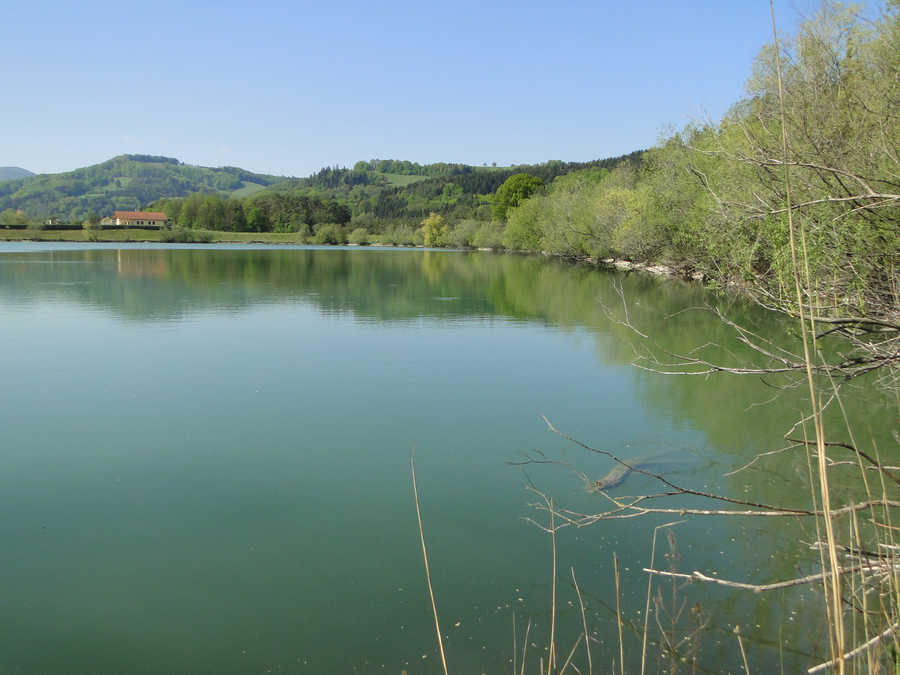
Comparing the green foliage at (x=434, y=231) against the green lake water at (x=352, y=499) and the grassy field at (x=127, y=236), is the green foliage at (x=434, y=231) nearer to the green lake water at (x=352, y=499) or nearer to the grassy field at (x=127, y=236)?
the grassy field at (x=127, y=236)

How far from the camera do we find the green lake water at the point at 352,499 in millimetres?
4473

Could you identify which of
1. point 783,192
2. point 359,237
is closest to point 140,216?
point 359,237

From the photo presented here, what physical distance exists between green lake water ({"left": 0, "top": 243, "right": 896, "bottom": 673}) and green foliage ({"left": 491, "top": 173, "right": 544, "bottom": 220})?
82.7m

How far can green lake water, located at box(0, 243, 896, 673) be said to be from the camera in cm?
447

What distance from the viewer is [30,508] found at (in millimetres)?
6387

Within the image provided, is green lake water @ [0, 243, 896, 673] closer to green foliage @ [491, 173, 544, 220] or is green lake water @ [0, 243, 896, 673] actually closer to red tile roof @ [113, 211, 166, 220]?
green foliage @ [491, 173, 544, 220]

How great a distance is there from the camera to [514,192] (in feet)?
330

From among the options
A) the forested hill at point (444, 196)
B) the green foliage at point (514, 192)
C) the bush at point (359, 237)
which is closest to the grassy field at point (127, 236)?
the bush at point (359, 237)

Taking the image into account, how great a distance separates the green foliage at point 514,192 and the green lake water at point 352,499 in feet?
271

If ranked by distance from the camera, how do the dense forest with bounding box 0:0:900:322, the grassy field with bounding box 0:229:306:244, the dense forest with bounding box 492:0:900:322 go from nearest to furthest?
the dense forest with bounding box 492:0:900:322 < the dense forest with bounding box 0:0:900:322 < the grassy field with bounding box 0:229:306:244

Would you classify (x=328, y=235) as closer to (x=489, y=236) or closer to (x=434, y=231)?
(x=434, y=231)

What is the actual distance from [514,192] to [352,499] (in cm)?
9781

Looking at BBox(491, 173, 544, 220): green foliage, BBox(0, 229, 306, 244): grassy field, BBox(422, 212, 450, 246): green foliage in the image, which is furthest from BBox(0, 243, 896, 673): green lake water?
BBox(0, 229, 306, 244): grassy field

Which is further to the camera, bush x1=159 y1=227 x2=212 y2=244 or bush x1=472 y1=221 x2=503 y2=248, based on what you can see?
bush x1=159 y1=227 x2=212 y2=244
